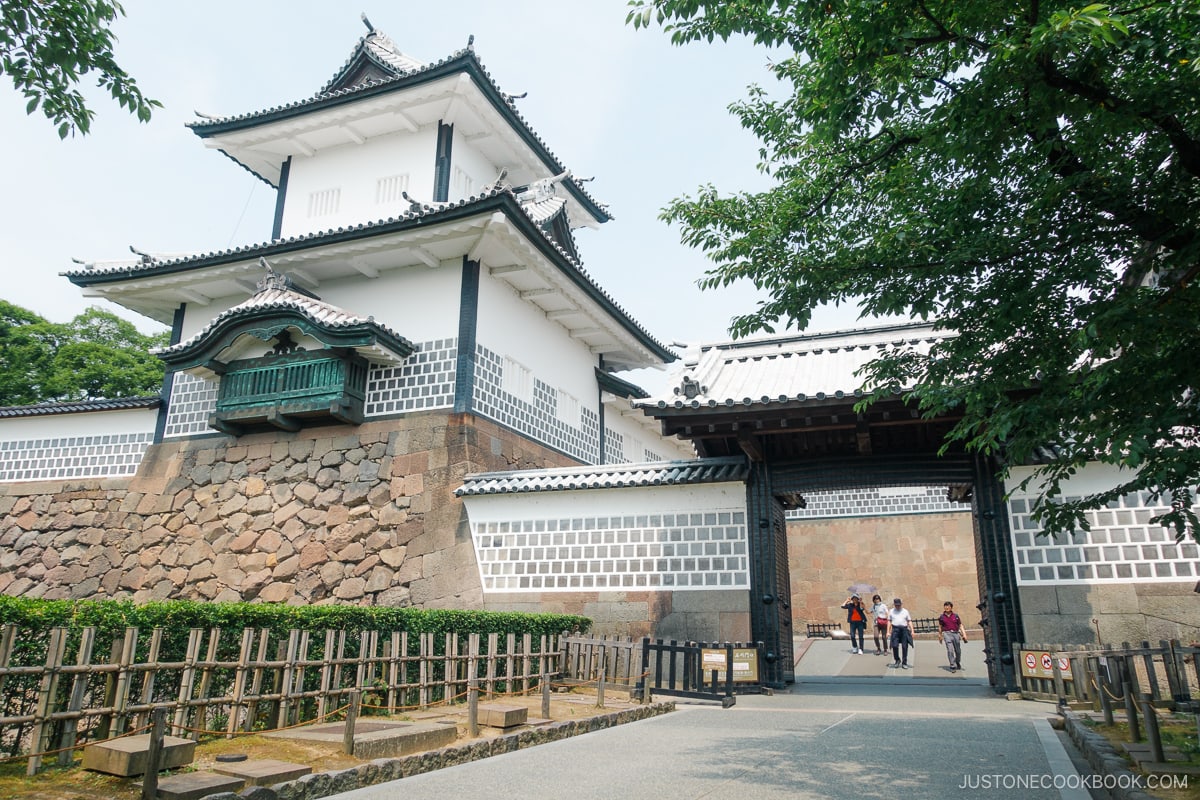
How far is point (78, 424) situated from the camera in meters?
18.0

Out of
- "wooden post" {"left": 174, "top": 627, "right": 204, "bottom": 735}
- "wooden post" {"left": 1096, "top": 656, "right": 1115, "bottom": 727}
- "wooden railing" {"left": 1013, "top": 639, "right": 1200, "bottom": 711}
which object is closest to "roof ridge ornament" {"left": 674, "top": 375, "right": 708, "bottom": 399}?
"wooden railing" {"left": 1013, "top": 639, "right": 1200, "bottom": 711}

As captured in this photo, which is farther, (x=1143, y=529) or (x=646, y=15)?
(x=1143, y=529)

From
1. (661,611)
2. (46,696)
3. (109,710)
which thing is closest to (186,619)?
(109,710)

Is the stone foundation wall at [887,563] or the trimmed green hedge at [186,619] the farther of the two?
the stone foundation wall at [887,563]

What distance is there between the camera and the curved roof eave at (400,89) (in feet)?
54.5

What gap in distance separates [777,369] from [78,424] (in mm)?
15336

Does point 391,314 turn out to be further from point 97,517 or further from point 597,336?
point 97,517

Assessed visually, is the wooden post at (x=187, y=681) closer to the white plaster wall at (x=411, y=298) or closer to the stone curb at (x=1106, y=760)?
the stone curb at (x=1106, y=760)

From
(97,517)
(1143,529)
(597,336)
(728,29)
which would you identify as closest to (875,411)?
Result: (1143,529)

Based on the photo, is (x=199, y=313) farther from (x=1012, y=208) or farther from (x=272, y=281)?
(x=1012, y=208)

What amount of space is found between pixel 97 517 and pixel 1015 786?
17602 mm

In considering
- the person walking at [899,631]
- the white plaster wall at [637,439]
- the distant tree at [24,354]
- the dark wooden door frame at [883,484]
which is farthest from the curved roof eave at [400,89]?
the distant tree at [24,354]

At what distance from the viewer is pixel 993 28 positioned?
5.45 metres

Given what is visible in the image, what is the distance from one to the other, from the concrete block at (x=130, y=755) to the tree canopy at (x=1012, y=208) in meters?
5.27
